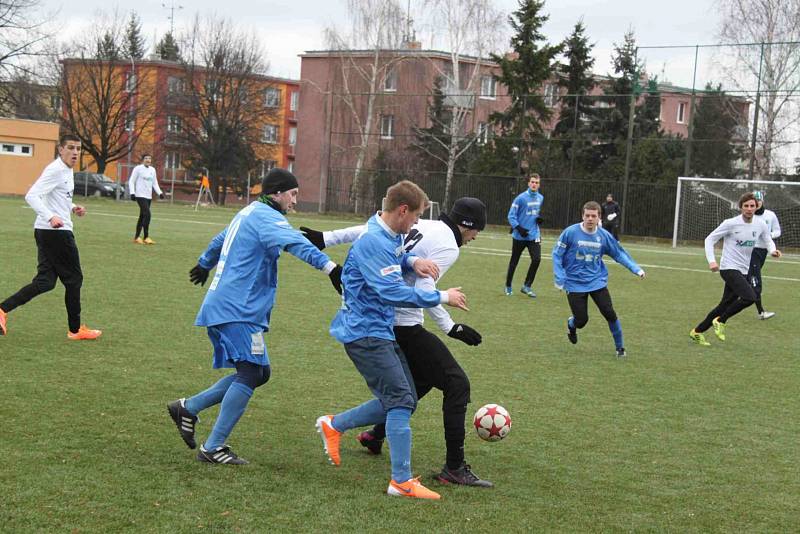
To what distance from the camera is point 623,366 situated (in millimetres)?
9758

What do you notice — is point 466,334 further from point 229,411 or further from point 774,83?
point 774,83

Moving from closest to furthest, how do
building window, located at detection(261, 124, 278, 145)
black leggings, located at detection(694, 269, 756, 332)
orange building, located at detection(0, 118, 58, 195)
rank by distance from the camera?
black leggings, located at detection(694, 269, 756, 332)
orange building, located at detection(0, 118, 58, 195)
building window, located at detection(261, 124, 278, 145)

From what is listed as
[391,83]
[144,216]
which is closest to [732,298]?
[144,216]

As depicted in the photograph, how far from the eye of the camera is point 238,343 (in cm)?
539

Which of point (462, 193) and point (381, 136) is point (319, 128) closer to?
point (381, 136)

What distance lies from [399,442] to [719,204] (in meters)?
31.5

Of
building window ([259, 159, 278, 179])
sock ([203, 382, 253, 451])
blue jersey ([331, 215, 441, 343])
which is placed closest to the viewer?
blue jersey ([331, 215, 441, 343])

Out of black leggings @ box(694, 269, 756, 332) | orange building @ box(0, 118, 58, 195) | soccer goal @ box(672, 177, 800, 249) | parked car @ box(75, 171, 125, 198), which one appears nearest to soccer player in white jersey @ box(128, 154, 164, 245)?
black leggings @ box(694, 269, 756, 332)

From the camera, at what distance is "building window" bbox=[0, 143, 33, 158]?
170 feet

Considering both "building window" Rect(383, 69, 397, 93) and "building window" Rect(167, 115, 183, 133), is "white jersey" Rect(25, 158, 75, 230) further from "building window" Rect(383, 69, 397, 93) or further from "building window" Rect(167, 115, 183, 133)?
"building window" Rect(167, 115, 183, 133)

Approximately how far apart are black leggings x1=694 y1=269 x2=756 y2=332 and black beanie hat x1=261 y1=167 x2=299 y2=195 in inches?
293

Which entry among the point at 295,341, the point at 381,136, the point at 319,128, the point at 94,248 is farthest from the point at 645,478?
the point at 319,128

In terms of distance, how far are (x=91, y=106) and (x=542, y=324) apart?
58.4m

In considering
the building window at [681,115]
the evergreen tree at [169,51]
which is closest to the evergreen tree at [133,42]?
the evergreen tree at [169,51]
